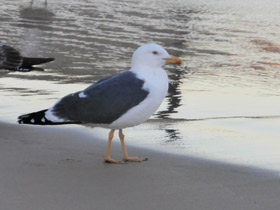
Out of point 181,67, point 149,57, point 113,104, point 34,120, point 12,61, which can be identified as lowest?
point 181,67

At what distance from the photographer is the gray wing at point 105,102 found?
5.36 metres

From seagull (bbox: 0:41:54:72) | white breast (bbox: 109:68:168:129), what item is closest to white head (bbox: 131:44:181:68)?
white breast (bbox: 109:68:168:129)

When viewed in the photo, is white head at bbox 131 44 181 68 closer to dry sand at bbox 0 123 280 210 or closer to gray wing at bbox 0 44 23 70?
dry sand at bbox 0 123 280 210

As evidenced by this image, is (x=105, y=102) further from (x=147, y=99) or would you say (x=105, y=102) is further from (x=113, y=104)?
(x=147, y=99)

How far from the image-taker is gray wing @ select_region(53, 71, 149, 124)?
5.36m

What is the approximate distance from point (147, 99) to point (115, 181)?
737 mm

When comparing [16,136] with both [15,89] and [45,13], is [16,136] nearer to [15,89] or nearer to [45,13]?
[15,89]

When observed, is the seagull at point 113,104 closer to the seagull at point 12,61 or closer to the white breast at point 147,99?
the white breast at point 147,99

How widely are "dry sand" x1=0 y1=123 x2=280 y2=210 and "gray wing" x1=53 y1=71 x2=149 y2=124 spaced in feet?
1.12

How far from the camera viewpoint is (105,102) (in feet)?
17.6

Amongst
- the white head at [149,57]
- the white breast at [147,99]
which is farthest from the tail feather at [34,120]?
the white head at [149,57]

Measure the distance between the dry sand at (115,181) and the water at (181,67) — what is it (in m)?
0.47

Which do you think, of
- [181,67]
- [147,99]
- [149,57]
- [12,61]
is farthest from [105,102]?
[181,67]

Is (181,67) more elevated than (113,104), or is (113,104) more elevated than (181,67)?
(113,104)
